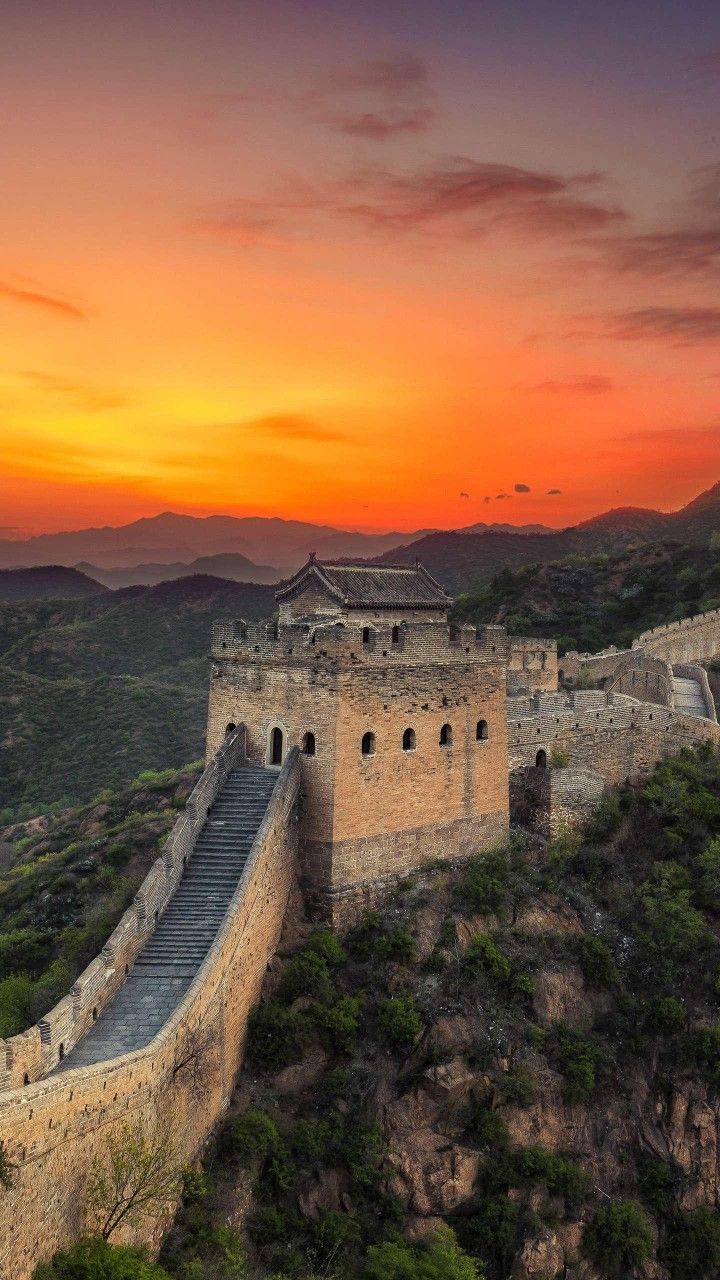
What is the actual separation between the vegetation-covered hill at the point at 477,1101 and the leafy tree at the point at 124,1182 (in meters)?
1.29

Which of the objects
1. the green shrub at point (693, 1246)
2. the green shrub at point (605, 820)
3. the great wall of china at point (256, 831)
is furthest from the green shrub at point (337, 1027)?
the green shrub at point (605, 820)

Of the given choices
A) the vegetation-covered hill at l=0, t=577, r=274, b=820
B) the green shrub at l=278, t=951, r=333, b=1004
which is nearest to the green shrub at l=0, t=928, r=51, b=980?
the green shrub at l=278, t=951, r=333, b=1004

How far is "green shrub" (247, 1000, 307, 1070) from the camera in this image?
17.0m

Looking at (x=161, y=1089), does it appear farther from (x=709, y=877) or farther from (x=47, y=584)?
(x=47, y=584)

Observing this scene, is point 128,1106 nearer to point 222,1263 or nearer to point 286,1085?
point 222,1263

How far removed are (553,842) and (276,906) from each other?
26.3ft

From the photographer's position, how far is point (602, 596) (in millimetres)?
69125

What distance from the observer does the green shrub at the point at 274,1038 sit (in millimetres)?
16984

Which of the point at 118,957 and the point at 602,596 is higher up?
the point at 602,596

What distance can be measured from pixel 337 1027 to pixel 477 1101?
261 centimetres

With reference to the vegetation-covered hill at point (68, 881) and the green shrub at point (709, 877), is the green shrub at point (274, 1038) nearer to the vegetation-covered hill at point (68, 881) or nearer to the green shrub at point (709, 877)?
the vegetation-covered hill at point (68, 881)

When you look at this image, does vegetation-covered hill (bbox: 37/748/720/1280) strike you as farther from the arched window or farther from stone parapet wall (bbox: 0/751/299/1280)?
the arched window

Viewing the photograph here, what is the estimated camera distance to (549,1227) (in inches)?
650

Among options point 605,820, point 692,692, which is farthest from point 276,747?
point 692,692
